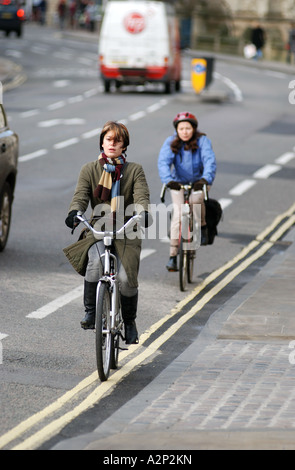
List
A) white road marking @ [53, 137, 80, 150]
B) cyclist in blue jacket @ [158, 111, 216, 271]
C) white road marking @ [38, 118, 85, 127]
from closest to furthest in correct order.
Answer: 1. cyclist in blue jacket @ [158, 111, 216, 271]
2. white road marking @ [53, 137, 80, 150]
3. white road marking @ [38, 118, 85, 127]

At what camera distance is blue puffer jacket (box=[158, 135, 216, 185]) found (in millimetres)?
11289

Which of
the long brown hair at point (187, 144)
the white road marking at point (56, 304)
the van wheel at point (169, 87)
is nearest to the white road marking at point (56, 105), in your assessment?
the van wheel at point (169, 87)

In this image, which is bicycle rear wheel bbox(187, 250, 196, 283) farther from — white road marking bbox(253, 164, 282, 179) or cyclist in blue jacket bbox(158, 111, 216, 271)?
white road marking bbox(253, 164, 282, 179)

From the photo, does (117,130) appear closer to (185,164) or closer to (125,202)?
(125,202)

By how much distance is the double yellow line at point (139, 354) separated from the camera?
6684 millimetres

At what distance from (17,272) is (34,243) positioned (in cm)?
169

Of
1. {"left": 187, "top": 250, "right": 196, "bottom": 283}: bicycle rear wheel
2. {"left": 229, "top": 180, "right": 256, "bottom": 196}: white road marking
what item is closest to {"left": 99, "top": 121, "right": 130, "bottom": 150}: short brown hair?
{"left": 187, "top": 250, "right": 196, "bottom": 283}: bicycle rear wheel

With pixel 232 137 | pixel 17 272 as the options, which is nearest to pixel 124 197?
pixel 17 272

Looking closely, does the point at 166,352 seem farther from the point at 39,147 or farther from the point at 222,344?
the point at 39,147

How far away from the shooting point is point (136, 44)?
37.4m

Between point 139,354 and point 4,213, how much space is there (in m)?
4.60

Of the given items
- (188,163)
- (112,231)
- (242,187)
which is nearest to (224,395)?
(112,231)

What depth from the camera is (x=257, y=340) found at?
8.92m

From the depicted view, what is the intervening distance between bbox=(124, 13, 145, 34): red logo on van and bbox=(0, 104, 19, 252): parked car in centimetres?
2452
